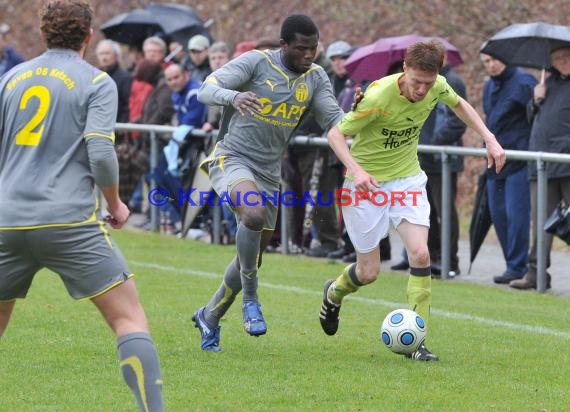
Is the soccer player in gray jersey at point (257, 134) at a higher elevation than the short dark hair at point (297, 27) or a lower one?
lower

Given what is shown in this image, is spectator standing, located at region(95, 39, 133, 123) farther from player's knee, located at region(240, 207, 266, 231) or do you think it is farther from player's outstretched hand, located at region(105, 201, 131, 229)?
A: player's outstretched hand, located at region(105, 201, 131, 229)

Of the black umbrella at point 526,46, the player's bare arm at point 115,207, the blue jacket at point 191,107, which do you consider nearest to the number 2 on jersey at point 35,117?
the player's bare arm at point 115,207

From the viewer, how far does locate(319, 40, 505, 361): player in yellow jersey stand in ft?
26.3

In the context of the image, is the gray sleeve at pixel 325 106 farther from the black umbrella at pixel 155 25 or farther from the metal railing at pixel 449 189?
the black umbrella at pixel 155 25

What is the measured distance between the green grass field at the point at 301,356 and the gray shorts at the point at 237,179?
93cm

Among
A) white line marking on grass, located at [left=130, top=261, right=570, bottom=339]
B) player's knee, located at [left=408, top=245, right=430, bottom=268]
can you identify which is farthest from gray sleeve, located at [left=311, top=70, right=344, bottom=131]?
white line marking on grass, located at [left=130, top=261, right=570, bottom=339]

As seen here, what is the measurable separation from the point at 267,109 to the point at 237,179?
1.76ft

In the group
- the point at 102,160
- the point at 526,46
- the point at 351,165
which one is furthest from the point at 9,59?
the point at 102,160

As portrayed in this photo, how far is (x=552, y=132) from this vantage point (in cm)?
1185

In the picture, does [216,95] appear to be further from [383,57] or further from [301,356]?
[383,57]

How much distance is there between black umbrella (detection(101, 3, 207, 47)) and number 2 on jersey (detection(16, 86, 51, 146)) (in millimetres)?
13016

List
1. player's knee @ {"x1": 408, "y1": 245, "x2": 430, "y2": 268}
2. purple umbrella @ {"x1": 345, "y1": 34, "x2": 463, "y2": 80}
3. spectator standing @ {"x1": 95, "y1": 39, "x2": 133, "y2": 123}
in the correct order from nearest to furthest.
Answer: player's knee @ {"x1": 408, "y1": 245, "x2": 430, "y2": 268} → purple umbrella @ {"x1": 345, "y1": 34, "x2": 463, "y2": 80} → spectator standing @ {"x1": 95, "y1": 39, "x2": 133, "y2": 123}

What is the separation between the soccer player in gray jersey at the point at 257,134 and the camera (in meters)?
8.41

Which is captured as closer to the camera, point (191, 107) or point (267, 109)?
point (267, 109)
